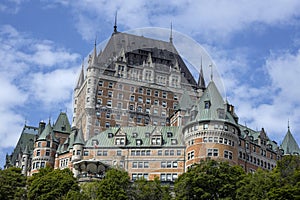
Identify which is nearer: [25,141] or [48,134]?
[48,134]

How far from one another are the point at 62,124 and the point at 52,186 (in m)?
44.9

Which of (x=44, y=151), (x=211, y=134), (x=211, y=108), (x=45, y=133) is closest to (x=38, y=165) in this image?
(x=44, y=151)

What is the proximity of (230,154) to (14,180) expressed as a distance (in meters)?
38.4

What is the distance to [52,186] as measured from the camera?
3561 inches

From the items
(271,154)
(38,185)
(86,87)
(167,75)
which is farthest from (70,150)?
(167,75)

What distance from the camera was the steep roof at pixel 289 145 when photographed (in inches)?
5084

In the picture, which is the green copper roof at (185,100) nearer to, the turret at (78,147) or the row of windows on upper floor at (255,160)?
the row of windows on upper floor at (255,160)

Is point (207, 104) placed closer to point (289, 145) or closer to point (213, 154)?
point (213, 154)

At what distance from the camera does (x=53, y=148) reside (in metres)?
126

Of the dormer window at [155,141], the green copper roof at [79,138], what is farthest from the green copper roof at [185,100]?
the green copper roof at [79,138]

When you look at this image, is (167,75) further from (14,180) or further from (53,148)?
(53,148)

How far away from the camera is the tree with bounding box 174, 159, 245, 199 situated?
81.4 meters

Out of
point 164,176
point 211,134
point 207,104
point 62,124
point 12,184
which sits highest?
point 62,124

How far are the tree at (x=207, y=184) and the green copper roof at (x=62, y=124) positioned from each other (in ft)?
176
